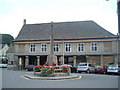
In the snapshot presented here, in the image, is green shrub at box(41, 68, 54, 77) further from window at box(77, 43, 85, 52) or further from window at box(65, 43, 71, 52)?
window at box(65, 43, 71, 52)

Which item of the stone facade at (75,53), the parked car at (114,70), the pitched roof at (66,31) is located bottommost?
the parked car at (114,70)

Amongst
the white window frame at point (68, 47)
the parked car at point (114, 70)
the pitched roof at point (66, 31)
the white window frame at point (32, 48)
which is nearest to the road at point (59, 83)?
the parked car at point (114, 70)

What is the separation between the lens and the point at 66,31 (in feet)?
149

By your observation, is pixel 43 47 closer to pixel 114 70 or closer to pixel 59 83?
pixel 114 70

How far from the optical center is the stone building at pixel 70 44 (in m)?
40.5

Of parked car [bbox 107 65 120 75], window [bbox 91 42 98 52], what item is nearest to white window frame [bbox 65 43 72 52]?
window [bbox 91 42 98 52]

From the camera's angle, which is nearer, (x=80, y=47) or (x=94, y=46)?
(x=94, y=46)

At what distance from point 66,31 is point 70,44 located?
4.04 m

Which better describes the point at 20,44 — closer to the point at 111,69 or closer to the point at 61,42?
the point at 61,42

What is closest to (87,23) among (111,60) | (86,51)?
(86,51)

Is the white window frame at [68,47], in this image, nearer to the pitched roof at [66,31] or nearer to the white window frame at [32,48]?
the pitched roof at [66,31]

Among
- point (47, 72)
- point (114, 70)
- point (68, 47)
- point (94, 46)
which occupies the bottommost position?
point (114, 70)

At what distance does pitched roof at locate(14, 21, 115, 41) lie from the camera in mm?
42781

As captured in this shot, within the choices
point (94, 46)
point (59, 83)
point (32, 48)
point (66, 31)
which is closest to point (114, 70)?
point (94, 46)
